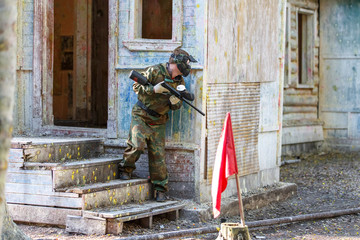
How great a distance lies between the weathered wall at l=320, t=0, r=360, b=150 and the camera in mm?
15352

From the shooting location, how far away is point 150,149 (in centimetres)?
766

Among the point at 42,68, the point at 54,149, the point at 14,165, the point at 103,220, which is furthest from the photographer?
the point at 42,68

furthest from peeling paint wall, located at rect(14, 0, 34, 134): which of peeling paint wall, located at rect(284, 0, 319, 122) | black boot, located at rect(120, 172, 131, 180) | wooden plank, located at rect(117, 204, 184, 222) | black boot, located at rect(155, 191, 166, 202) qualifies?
peeling paint wall, located at rect(284, 0, 319, 122)

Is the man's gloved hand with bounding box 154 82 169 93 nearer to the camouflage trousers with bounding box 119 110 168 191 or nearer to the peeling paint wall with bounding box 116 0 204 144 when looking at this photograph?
the camouflage trousers with bounding box 119 110 168 191

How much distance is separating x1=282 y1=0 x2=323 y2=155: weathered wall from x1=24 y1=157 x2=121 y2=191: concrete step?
7.17 metres

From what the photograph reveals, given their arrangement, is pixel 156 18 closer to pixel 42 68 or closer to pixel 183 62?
pixel 42 68

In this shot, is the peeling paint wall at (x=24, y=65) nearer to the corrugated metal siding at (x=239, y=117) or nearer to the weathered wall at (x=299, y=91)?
the corrugated metal siding at (x=239, y=117)

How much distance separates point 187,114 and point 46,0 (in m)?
2.70

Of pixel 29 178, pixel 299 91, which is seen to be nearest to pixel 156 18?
pixel 299 91

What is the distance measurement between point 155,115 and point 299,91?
319 inches

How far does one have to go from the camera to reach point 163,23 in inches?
488

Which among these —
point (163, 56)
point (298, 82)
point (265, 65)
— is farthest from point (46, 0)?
point (298, 82)

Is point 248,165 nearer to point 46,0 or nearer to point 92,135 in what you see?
point 92,135

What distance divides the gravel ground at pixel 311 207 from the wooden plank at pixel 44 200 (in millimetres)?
285
